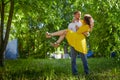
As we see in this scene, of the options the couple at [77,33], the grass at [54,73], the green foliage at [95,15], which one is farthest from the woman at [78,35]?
the green foliage at [95,15]

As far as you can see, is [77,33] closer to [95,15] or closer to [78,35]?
[78,35]

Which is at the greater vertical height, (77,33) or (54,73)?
(77,33)

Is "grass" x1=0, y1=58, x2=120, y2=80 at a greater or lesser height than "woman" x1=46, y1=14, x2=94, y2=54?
lesser

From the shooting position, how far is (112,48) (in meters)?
17.7

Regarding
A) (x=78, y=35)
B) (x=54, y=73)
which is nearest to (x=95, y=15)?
(x=54, y=73)

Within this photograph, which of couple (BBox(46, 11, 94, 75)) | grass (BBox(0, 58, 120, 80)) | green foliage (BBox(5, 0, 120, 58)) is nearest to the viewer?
grass (BBox(0, 58, 120, 80))

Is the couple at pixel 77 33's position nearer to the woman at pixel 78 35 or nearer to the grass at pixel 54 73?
the woman at pixel 78 35

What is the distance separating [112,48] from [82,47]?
6.08m

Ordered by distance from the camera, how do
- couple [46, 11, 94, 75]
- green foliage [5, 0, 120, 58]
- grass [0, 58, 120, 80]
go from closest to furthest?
grass [0, 58, 120, 80] < couple [46, 11, 94, 75] < green foliage [5, 0, 120, 58]

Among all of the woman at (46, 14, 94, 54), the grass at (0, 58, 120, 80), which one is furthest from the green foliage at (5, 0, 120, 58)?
the woman at (46, 14, 94, 54)

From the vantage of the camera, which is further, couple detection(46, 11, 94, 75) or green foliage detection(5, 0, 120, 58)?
green foliage detection(5, 0, 120, 58)

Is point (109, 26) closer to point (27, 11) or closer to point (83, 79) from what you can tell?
point (27, 11)

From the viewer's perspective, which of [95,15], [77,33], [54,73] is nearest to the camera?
[77,33]

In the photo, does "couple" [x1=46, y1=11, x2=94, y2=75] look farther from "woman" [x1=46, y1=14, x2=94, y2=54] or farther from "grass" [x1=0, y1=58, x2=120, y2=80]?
"grass" [x1=0, y1=58, x2=120, y2=80]
